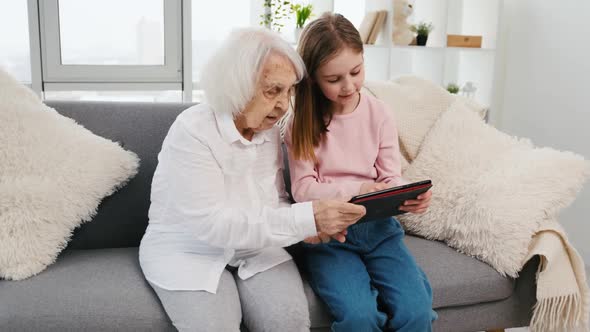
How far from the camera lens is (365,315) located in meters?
1.47

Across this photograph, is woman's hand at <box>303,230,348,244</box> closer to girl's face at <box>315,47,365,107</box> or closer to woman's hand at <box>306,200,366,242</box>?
woman's hand at <box>306,200,366,242</box>

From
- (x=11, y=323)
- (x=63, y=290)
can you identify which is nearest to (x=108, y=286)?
(x=63, y=290)

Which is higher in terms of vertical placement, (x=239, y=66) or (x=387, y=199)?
(x=239, y=66)

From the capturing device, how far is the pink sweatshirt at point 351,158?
1.66m

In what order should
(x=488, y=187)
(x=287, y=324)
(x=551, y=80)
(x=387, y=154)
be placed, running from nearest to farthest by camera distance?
(x=287, y=324) < (x=387, y=154) < (x=488, y=187) < (x=551, y=80)

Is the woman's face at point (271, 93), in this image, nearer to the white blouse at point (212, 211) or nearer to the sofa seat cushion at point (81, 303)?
the white blouse at point (212, 211)

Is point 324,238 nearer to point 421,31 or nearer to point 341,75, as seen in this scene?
point 341,75

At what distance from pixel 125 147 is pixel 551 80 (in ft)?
7.59

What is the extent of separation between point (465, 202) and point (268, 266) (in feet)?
2.22

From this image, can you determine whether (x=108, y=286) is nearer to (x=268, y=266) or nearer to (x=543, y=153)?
(x=268, y=266)

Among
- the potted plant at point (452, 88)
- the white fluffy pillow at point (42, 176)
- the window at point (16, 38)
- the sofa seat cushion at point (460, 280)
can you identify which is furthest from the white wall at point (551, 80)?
the window at point (16, 38)

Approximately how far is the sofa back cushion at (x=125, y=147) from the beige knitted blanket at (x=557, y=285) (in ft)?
3.77

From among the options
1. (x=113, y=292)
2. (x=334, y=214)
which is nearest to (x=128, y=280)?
(x=113, y=292)

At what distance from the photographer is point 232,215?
4.74 ft
